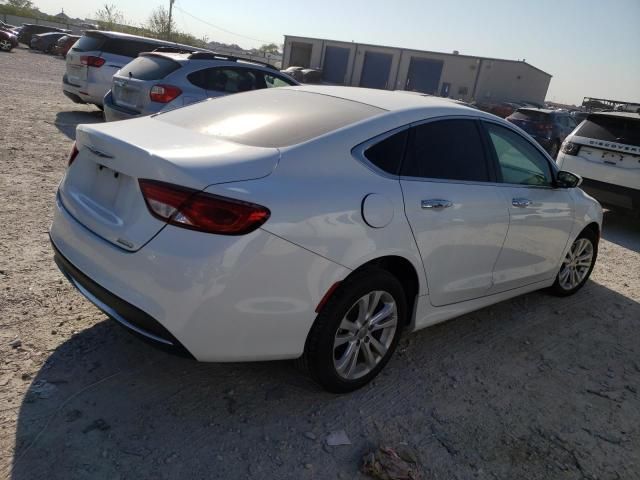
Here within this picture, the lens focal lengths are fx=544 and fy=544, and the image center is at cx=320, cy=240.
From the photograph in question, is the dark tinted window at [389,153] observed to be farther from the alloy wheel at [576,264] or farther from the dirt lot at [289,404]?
the alloy wheel at [576,264]

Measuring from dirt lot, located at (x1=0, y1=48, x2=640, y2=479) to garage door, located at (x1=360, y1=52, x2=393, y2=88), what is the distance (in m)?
48.9

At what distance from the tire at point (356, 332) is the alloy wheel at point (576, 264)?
231 centimetres

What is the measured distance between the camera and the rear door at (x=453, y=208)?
10.0 feet

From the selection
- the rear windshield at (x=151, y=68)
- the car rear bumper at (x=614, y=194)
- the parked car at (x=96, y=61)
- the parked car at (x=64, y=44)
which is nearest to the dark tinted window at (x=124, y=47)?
the parked car at (x=96, y=61)

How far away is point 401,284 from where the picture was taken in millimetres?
3182

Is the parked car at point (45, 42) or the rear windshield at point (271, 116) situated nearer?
the rear windshield at point (271, 116)

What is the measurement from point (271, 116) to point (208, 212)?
1019mm

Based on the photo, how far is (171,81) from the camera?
7.58 metres

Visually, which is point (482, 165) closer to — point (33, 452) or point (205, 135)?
point (205, 135)

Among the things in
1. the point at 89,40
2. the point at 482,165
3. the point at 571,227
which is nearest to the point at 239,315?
the point at 482,165

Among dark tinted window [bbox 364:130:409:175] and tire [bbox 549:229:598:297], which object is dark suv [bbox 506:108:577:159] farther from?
dark tinted window [bbox 364:130:409:175]

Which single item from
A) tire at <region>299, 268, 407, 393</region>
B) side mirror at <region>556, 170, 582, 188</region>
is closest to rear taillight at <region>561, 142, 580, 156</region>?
side mirror at <region>556, 170, 582, 188</region>

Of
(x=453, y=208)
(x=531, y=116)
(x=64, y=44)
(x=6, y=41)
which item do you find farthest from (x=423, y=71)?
(x=453, y=208)

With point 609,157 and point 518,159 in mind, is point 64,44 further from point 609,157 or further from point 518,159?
point 518,159
